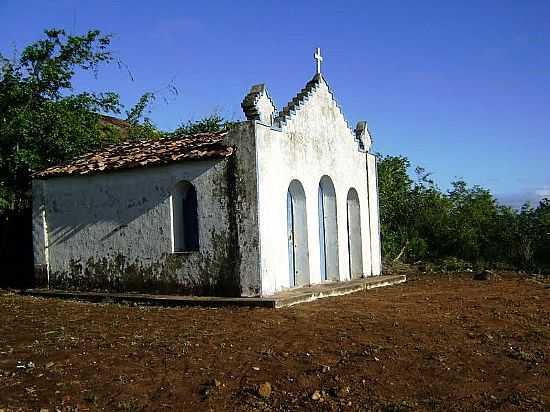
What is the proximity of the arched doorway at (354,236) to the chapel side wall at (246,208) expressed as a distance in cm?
474

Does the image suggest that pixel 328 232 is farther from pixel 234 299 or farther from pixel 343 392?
pixel 343 392

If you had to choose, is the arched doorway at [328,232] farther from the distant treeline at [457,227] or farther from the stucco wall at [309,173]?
the distant treeline at [457,227]

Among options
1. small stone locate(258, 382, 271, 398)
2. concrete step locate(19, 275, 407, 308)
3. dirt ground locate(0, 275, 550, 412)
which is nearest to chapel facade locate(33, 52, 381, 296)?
concrete step locate(19, 275, 407, 308)

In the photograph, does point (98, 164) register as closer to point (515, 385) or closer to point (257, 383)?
point (257, 383)

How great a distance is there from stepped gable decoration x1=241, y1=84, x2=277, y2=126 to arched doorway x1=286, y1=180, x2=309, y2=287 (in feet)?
6.66

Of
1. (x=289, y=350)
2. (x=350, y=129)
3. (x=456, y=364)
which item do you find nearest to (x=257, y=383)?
(x=289, y=350)

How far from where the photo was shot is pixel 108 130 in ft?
66.3

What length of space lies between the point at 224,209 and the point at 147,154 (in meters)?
3.03

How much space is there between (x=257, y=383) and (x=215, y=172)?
21.8ft

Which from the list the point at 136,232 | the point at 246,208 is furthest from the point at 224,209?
the point at 136,232

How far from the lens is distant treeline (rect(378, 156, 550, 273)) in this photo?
21.1 m

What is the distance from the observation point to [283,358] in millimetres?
7707

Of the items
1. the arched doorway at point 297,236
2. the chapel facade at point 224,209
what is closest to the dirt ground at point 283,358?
the chapel facade at point 224,209

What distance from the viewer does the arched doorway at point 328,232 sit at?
15.3 metres
